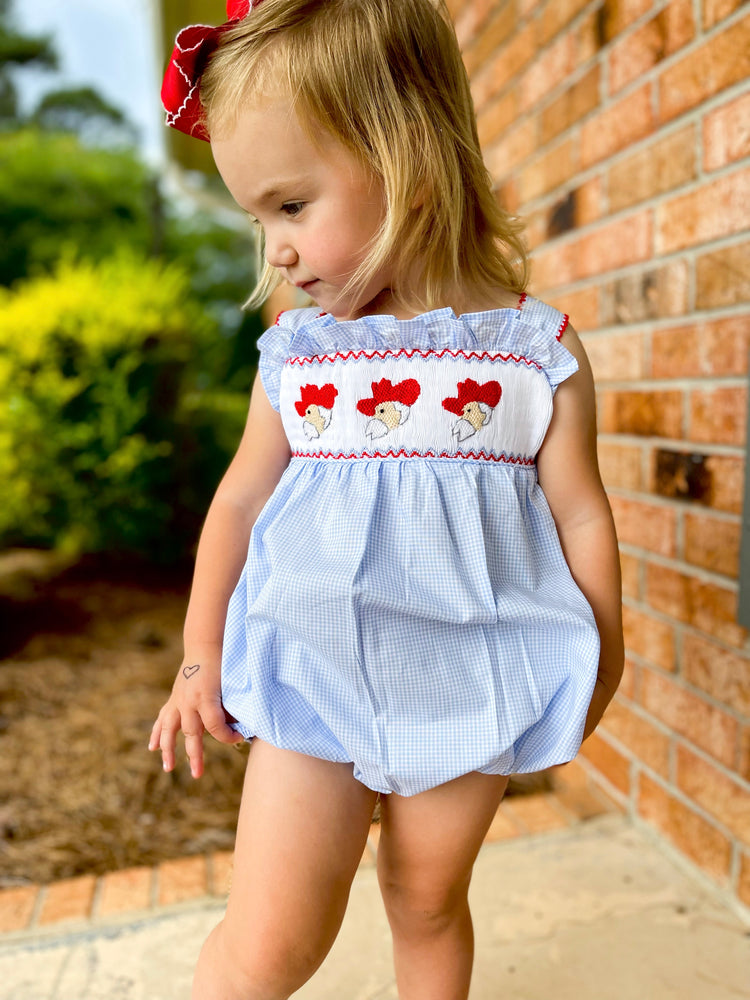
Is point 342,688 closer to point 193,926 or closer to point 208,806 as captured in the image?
point 193,926

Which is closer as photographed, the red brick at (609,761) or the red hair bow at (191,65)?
the red hair bow at (191,65)

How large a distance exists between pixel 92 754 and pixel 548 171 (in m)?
2.19

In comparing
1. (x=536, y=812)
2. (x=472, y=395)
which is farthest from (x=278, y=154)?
(x=536, y=812)

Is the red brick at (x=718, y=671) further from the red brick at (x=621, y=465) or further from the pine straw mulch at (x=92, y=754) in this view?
the pine straw mulch at (x=92, y=754)

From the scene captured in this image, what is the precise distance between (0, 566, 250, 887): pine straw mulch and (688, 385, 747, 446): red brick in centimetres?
153

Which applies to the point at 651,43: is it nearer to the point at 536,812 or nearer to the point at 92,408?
the point at 536,812

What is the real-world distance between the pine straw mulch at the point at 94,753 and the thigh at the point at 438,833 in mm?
314

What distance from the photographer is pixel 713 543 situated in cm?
170

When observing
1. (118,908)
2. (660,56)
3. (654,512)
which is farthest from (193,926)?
(660,56)

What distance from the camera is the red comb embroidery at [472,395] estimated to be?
3.55 ft

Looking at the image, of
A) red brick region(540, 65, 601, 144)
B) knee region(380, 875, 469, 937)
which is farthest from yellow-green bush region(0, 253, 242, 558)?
knee region(380, 875, 469, 937)

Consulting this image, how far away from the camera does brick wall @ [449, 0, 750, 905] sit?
5.23 feet

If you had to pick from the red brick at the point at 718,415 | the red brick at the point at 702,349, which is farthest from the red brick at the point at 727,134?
the red brick at the point at 718,415

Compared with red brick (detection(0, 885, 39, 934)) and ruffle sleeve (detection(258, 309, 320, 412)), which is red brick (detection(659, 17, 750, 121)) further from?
red brick (detection(0, 885, 39, 934))
